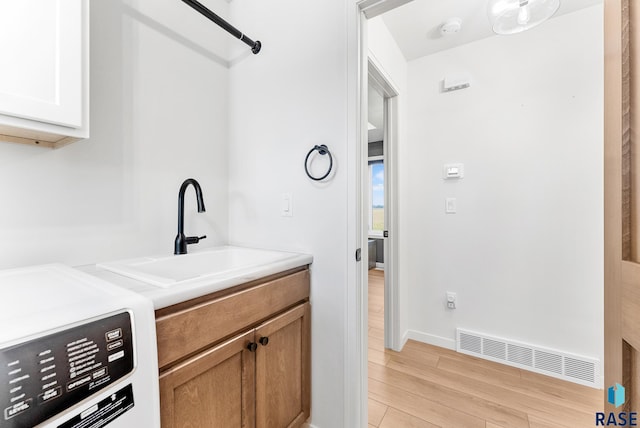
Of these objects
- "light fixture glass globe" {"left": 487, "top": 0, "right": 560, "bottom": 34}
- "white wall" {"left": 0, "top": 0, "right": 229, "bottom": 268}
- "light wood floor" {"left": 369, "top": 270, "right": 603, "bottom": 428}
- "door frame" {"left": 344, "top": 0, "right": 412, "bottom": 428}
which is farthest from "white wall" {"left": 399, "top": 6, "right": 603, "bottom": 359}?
"white wall" {"left": 0, "top": 0, "right": 229, "bottom": 268}

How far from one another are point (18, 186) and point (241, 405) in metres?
1.12

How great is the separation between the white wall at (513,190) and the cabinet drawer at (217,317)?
4.77 ft

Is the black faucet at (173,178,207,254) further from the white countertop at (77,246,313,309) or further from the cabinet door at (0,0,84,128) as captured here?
the cabinet door at (0,0,84,128)

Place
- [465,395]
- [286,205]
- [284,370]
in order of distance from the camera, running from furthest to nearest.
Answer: [465,395], [286,205], [284,370]

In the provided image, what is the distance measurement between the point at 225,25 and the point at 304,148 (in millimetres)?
Answer: 718

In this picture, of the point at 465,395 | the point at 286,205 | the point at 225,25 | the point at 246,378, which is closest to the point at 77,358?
the point at 246,378

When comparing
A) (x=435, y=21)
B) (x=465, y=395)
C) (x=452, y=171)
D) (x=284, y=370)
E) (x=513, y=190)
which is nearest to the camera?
(x=284, y=370)

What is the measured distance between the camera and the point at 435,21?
1.88 metres

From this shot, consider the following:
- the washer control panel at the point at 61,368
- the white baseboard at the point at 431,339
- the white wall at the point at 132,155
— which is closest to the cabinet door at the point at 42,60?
the white wall at the point at 132,155

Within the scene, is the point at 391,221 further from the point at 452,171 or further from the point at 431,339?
the point at 431,339

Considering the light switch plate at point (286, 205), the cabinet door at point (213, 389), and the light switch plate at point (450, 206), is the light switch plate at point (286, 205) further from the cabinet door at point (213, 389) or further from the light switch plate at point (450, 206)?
the light switch plate at point (450, 206)

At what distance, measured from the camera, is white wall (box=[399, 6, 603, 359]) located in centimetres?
178

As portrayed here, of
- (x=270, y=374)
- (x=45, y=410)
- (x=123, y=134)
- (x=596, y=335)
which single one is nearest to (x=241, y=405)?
(x=270, y=374)

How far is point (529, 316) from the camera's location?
1.94 meters
